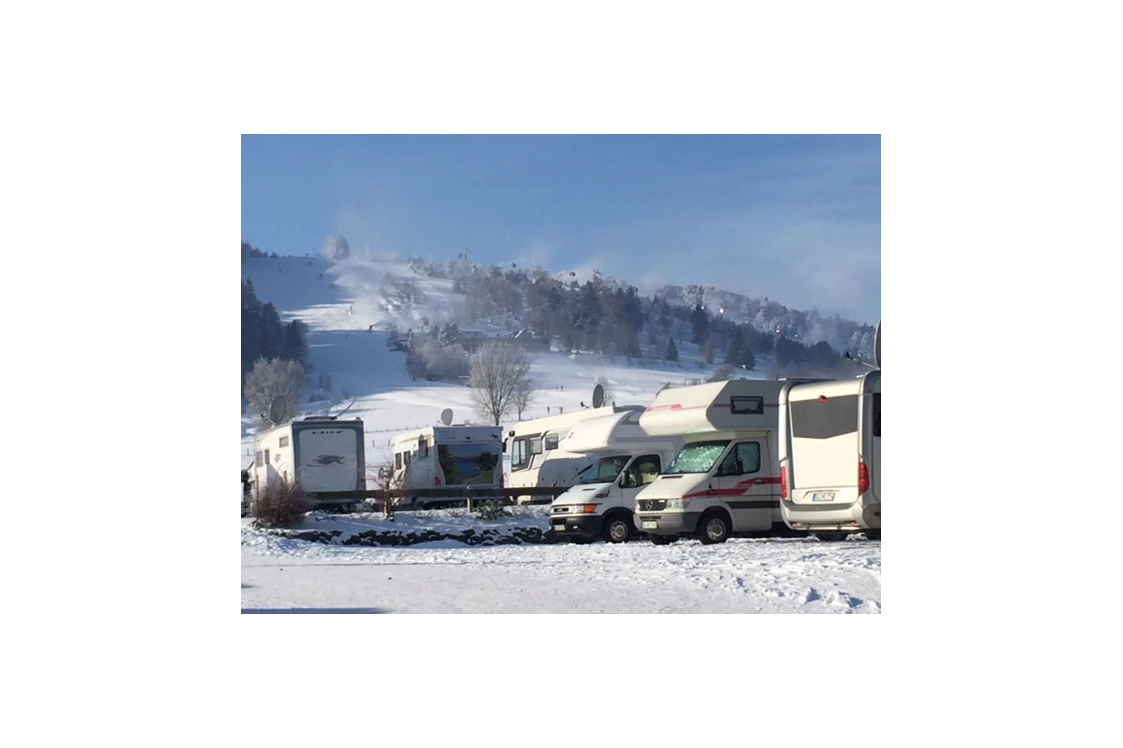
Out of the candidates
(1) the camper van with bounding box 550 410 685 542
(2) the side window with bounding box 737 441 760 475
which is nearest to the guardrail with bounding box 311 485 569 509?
(1) the camper van with bounding box 550 410 685 542

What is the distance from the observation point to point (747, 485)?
584 inches

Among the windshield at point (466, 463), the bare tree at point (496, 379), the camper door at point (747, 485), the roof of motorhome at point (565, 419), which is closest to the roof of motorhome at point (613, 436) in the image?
the roof of motorhome at point (565, 419)

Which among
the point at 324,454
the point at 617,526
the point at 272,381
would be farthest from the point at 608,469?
the point at 272,381

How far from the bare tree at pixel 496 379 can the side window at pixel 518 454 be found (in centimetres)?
3258

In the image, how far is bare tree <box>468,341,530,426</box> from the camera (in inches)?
2334

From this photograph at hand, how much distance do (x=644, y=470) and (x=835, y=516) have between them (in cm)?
353

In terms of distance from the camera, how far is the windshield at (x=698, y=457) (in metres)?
15.0
